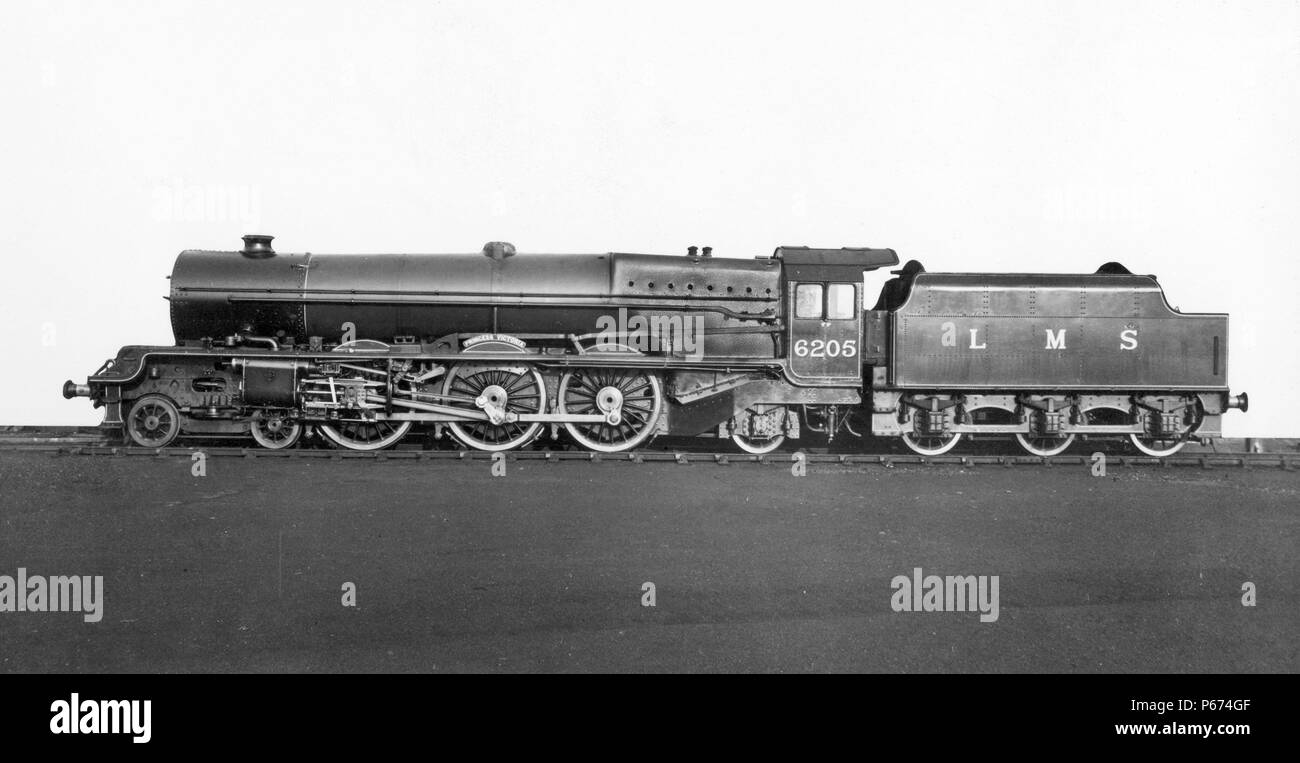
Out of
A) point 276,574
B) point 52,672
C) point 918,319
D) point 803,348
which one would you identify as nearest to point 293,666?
point 52,672

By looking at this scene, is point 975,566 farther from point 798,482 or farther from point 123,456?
point 123,456

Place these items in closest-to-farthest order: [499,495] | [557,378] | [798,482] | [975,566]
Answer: [975,566], [499,495], [798,482], [557,378]

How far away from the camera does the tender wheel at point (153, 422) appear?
10930 millimetres

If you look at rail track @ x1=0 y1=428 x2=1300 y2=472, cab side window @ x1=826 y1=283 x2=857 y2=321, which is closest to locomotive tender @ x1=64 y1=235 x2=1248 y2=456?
cab side window @ x1=826 y1=283 x2=857 y2=321

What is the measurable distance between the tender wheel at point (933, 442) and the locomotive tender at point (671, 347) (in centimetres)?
7

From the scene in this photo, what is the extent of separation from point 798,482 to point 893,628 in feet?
14.7

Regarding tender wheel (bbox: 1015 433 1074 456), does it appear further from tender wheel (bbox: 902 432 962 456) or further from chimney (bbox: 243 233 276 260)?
chimney (bbox: 243 233 276 260)

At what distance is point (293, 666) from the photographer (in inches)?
156

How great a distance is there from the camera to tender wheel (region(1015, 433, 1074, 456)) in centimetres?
1150

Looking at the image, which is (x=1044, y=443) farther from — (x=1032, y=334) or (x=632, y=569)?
(x=632, y=569)

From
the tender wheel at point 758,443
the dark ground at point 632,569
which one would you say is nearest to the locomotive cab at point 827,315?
the tender wheel at point 758,443

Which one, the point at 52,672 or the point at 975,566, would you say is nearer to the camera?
the point at 52,672

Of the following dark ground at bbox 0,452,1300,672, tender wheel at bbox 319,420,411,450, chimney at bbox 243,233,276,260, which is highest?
chimney at bbox 243,233,276,260

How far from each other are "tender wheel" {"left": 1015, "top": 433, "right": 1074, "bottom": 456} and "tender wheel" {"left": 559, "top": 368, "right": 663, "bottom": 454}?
5128 mm
